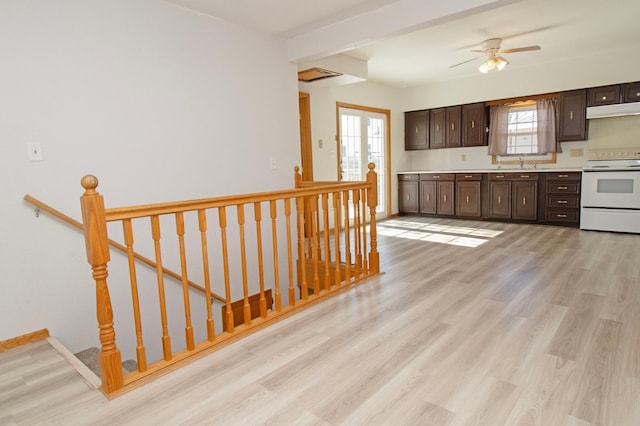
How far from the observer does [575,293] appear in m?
3.03

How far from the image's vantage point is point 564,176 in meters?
5.79

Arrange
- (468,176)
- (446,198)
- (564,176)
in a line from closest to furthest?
(564,176) < (468,176) < (446,198)

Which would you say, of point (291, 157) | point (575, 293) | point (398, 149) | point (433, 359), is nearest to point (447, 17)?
point (291, 157)

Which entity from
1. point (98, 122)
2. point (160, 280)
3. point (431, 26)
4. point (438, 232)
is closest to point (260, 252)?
point (160, 280)

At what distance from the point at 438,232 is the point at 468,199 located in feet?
4.61

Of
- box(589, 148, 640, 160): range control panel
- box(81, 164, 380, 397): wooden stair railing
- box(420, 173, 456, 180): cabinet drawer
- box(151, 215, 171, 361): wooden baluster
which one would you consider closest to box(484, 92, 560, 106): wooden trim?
box(589, 148, 640, 160): range control panel

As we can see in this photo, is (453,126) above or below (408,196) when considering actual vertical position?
above

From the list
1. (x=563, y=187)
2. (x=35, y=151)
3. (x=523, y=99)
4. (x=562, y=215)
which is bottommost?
(x=562, y=215)

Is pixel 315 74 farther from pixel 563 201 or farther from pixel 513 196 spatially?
pixel 563 201

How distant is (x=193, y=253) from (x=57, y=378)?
5.26ft

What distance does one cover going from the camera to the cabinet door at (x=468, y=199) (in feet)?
22.1

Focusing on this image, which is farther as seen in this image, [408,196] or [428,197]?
[408,196]

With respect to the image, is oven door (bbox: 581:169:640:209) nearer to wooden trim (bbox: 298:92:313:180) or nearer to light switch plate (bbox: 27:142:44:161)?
wooden trim (bbox: 298:92:313:180)

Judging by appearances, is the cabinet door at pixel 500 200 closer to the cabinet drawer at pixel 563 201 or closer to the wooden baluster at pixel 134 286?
the cabinet drawer at pixel 563 201
